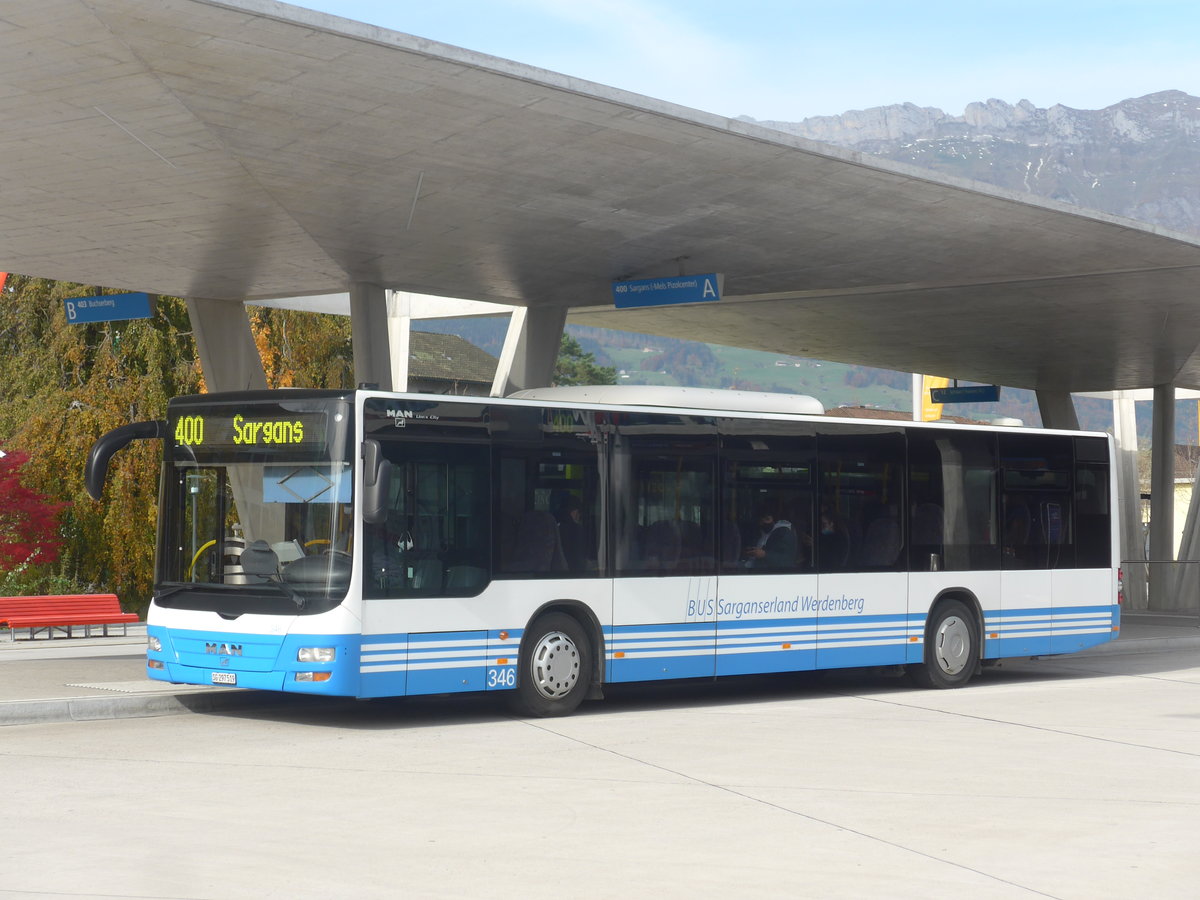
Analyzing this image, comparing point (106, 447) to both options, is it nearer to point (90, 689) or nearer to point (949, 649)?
point (90, 689)

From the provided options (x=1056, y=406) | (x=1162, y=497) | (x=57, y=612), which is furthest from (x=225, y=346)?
(x=1162, y=497)

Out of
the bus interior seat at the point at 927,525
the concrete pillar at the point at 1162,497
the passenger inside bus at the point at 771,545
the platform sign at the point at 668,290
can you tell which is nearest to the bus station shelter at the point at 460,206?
the platform sign at the point at 668,290

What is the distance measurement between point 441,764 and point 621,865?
3.57 metres

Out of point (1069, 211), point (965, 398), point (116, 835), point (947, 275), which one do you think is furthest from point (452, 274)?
point (965, 398)

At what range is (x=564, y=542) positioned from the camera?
13875 millimetres

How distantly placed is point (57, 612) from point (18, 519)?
11.8 ft

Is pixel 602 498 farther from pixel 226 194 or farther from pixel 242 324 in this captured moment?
pixel 242 324

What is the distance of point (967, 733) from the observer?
1302 centimetres

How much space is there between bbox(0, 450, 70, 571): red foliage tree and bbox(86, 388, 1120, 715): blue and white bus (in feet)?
39.1

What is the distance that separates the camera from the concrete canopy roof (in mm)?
12031

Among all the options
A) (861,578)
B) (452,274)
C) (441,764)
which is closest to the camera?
(441,764)

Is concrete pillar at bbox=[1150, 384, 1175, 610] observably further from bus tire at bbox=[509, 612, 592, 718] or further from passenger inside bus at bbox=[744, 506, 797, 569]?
bus tire at bbox=[509, 612, 592, 718]

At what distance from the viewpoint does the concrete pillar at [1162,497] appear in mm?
36938

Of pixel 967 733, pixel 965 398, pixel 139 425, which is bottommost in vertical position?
pixel 967 733
